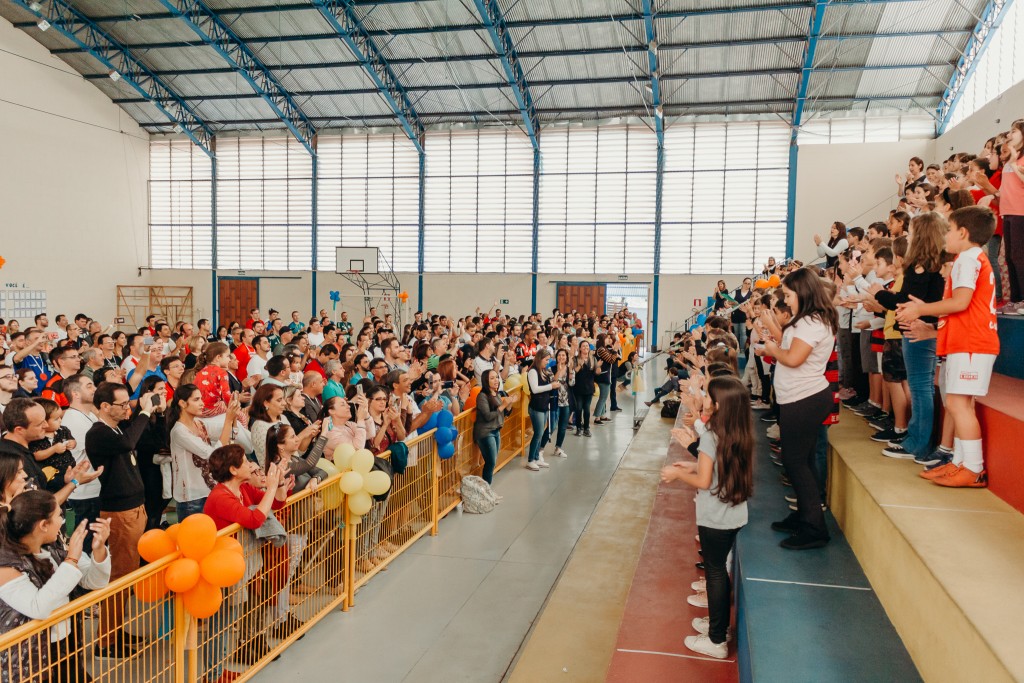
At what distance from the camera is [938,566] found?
260cm

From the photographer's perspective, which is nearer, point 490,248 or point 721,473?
point 721,473

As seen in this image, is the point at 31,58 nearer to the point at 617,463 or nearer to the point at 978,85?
the point at 617,463

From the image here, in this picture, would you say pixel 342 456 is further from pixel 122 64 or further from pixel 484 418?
pixel 122 64

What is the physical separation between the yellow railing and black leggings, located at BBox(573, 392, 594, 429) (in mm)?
4671

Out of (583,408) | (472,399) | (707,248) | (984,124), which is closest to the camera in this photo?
(472,399)

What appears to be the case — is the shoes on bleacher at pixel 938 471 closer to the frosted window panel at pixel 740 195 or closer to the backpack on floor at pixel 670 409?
the backpack on floor at pixel 670 409

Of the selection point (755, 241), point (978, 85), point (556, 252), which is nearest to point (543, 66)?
point (556, 252)

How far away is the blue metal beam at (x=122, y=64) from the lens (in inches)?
800

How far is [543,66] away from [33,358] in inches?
638

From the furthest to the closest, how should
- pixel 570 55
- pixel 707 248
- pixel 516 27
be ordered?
pixel 707 248, pixel 570 55, pixel 516 27

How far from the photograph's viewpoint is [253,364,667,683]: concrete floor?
4.35m

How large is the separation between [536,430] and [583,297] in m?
15.3

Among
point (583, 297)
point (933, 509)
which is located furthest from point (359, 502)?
point (583, 297)

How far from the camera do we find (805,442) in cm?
385
